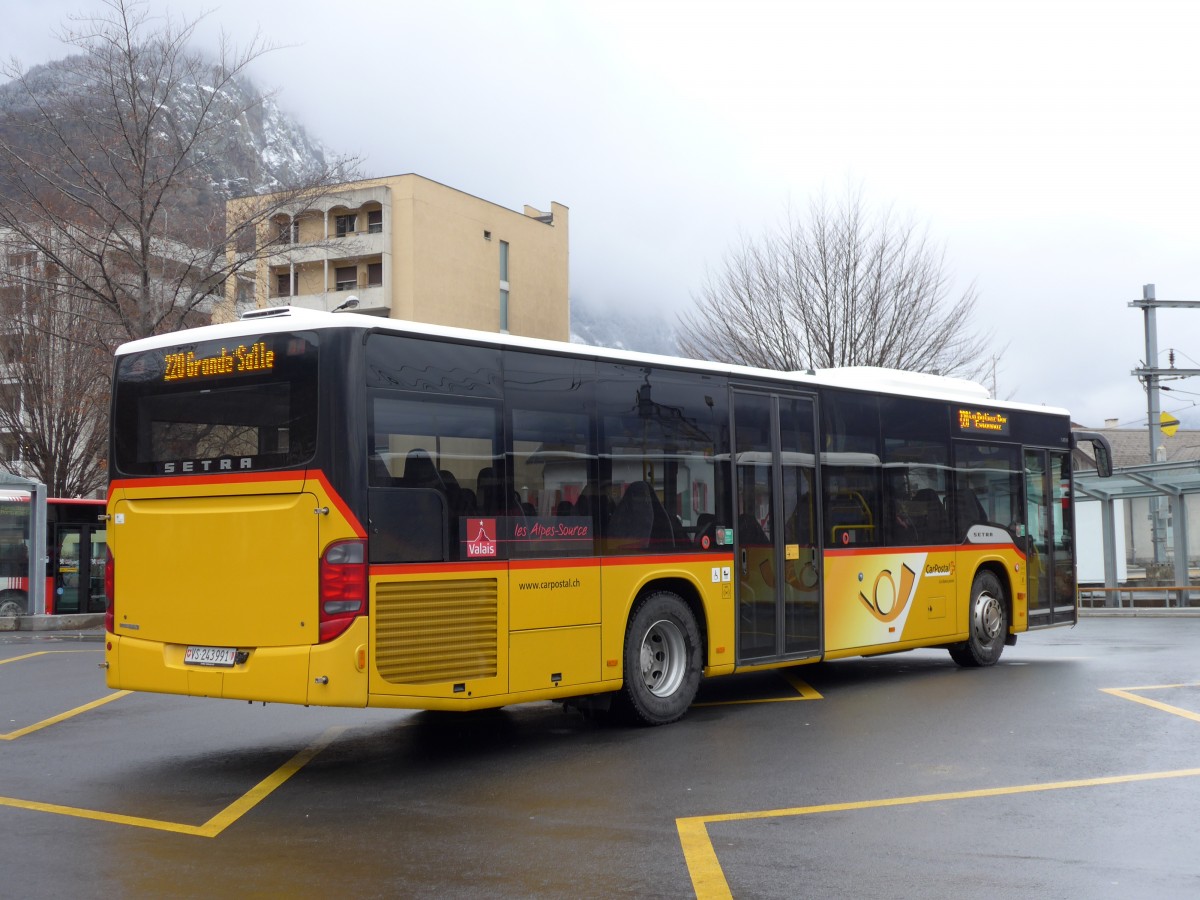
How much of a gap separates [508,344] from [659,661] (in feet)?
10.1

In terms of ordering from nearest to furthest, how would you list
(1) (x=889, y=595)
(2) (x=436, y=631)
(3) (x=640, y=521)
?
(2) (x=436, y=631), (3) (x=640, y=521), (1) (x=889, y=595)

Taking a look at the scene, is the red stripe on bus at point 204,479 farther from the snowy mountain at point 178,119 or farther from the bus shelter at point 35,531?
the snowy mountain at point 178,119

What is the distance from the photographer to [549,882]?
5.99 m

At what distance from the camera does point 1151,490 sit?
92.5 ft

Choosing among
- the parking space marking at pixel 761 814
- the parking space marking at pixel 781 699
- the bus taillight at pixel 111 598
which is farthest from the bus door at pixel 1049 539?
the bus taillight at pixel 111 598

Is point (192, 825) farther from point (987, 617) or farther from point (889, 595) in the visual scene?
point (987, 617)

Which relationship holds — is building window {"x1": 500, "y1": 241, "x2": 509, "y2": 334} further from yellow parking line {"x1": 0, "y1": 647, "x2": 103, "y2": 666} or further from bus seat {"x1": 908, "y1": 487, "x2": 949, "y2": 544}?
bus seat {"x1": 908, "y1": 487, "x2": 949, "y2": 544}

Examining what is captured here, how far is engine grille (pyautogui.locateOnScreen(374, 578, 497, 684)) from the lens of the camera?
329 inches

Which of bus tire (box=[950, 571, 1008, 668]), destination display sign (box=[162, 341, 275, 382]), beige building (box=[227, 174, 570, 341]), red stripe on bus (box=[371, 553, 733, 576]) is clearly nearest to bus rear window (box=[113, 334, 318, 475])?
destination display sign (box=[162, 341, 275, 382])

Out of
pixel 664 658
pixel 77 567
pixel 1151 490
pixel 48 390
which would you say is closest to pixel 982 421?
pixel 664 658

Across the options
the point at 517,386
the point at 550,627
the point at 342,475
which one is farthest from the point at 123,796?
the point at 517,386

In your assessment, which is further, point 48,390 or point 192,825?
point 48,390

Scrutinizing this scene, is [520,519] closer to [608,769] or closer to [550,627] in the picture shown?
[550,627]

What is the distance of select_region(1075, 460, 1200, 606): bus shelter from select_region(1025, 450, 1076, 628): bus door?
10.1 m
